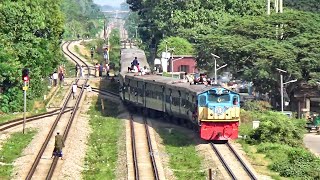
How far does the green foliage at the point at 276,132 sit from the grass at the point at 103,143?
318 inches

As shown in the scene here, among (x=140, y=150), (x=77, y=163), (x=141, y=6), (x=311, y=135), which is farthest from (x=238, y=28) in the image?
(x=141, y=6)

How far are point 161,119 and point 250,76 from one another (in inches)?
Result: 590

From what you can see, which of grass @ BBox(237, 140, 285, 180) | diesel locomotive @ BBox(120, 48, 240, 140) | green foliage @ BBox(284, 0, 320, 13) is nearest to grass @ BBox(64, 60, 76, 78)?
green foliage @ BBox(284, 0, 320, 13)

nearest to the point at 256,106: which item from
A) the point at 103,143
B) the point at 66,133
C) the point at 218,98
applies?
the point at 218,98

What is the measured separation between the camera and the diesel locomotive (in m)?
40.6

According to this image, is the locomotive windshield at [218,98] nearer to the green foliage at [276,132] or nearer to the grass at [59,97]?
the green foliage at [276,132]

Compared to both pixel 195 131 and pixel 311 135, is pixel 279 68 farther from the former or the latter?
pixel 195 131

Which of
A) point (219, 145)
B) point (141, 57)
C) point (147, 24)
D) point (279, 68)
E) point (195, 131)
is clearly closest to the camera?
point (219, 145)

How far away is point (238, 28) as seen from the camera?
7269cm

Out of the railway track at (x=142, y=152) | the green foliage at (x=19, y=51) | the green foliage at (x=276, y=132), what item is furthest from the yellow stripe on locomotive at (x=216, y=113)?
the green foliage at (x=19, y=51)

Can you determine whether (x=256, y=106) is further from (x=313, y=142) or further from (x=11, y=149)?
(x=11, y=149)

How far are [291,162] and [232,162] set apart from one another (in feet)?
9.33

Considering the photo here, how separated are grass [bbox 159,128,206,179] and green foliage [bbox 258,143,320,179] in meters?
3.68

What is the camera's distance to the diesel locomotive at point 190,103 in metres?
40.6
